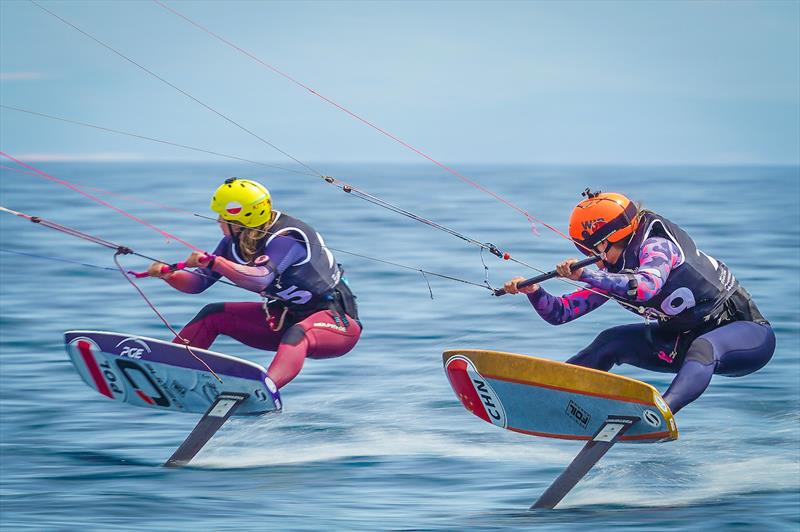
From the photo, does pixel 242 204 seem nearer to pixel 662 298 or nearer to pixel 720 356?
pixel 662 298

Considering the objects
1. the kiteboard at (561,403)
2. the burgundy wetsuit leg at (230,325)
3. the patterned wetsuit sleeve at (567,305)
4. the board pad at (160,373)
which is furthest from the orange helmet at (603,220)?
the burgundy wetsuit leg at (230,325)

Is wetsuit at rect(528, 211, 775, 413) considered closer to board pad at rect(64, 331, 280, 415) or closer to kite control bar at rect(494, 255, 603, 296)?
kite control bar at rect(494, 255, 603, 296)

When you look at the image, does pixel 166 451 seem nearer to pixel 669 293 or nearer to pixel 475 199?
pixel 669 293

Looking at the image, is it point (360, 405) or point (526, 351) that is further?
point (526, 351)

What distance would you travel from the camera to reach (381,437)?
9.19m

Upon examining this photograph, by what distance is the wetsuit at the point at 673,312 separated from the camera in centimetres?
793

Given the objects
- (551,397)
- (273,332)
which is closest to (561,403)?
(551,397)

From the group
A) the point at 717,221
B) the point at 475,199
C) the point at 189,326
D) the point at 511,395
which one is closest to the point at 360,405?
the point at 189,326

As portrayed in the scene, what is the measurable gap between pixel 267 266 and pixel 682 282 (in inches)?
98.0

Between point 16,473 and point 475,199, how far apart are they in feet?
68.8

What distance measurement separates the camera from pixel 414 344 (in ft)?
40.7

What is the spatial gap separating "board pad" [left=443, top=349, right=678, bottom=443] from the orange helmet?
0.74 m

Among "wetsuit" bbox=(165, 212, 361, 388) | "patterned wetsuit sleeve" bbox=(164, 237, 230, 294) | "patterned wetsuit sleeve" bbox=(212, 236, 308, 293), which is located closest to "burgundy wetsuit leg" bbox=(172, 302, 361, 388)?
"wetsuit" bbox=(165, 212, 361, 388)

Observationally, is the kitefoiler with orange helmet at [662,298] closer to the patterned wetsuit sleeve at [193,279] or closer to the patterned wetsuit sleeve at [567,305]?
the patterned wetsuit sleeve at [567,305]
